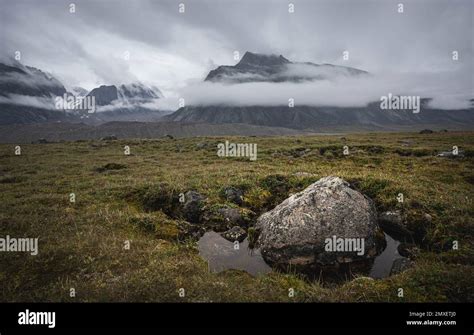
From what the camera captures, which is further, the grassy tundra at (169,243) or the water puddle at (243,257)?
the water puddle at (243,257)

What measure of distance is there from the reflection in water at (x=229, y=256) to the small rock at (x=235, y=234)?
0.22 m

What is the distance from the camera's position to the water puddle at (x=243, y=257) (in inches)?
459

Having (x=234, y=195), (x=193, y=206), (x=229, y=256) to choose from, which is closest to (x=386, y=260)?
(x=229, y=256)

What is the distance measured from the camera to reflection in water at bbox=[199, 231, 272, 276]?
11836mm

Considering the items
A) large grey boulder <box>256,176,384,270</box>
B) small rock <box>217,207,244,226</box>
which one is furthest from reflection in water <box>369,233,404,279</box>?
small rock <box>217,207,244,226</box>

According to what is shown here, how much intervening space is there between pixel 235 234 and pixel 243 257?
1.78m

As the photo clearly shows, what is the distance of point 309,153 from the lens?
3959 centimetres

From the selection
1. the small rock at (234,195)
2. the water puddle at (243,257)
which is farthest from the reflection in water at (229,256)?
the small rock at (234,195)

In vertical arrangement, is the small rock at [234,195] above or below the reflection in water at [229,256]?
above

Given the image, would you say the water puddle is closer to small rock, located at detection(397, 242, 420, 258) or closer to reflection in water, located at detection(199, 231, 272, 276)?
reflection in water, located at detection(199, 231, 272, 276)

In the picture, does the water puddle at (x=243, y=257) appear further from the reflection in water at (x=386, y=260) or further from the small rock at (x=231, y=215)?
the small rock at (x=231, y=215)

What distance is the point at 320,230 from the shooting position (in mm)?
12242
